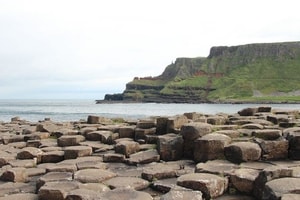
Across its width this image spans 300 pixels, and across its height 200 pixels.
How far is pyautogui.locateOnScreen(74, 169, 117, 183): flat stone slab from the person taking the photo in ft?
26.3

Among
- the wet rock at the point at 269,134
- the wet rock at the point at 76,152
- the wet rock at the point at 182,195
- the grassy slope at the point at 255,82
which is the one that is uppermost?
the grassy slope at the point at 255,82

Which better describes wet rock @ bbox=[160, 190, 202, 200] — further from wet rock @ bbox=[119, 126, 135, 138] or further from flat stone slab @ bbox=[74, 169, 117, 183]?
wet rock @ bbox=[119, 126, 135, 138]

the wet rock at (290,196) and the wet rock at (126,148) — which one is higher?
the wet rock at (126,148)

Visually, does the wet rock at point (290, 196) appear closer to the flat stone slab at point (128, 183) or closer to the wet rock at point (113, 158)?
the flat stone slab at point (128, 183)

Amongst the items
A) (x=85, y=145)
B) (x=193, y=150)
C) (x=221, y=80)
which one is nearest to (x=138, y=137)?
(x=85, y=145)

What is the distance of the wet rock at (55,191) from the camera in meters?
7.04

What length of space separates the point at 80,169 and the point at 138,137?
3.93 m

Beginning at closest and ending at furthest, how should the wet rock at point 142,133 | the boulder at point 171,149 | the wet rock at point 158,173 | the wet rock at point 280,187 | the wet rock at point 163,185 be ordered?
the wet rock at point 280,187 → the wet rock at point 163,185 → the wet rock at point 158,173 → the boulder at point 171,149 → the wet rock at point 142,133

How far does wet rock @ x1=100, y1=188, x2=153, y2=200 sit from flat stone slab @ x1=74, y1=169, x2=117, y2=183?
1159 mm

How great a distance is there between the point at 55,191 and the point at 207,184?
2805 mm

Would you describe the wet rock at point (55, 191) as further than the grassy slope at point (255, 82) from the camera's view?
No

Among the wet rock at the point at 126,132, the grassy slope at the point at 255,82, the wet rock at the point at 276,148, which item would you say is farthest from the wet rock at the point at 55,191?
the grassy slope at the point at 255,82

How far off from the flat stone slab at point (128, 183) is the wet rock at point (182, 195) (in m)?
1.39

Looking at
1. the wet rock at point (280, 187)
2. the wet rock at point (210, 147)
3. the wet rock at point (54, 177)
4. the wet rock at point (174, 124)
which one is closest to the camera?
the wet rock at point (280, 187)
